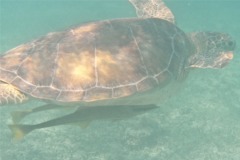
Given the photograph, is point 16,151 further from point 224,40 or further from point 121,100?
point 224,40

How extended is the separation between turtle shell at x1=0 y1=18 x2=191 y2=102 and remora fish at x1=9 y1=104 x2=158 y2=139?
0.22 metres

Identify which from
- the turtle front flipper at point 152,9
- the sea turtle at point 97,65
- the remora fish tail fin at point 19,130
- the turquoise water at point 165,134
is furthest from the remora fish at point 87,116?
the turtle front flipper at point 152,9

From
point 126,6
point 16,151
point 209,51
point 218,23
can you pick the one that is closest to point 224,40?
point 209,51

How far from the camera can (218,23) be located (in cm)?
1498

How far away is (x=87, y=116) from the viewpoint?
4.33m

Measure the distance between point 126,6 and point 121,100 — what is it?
48.3 ft

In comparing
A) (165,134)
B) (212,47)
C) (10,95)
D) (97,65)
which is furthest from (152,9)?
(10,95)

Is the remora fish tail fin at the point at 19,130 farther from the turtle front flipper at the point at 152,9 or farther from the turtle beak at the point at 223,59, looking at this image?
the turtle front flipper at the point at 152,9

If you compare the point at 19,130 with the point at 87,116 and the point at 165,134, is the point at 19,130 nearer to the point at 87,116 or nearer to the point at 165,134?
the point at 87,116

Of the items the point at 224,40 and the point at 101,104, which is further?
the point at 224,40

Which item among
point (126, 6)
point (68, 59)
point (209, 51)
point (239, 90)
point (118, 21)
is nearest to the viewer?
point (68, 59)

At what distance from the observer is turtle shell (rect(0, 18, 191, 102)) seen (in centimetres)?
425

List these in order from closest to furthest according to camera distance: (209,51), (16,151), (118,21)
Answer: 1. (118,21)
2. (16,151)
3. (209,51)

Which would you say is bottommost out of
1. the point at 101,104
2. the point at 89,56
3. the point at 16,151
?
the point at 16,151
